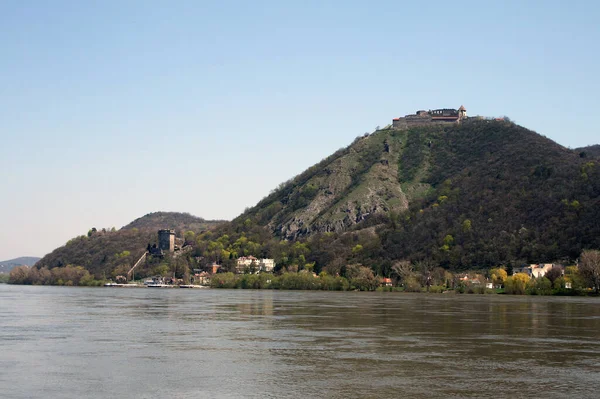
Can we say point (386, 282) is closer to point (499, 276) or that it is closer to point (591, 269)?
point (499, 276)

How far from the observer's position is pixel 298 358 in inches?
1682

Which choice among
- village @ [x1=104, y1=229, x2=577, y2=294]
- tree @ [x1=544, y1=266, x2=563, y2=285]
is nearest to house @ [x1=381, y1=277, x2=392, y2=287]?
village @ [x1=104, y1=229, x2=577, y2=294]

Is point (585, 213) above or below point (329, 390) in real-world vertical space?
above

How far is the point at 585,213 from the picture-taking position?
177000 millimetres

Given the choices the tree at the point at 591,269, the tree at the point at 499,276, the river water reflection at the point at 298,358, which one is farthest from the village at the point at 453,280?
the river water reflection at the point at 298,358

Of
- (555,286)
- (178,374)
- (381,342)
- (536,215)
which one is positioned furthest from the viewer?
(536,215)

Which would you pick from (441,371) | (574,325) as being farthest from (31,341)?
(574,325)

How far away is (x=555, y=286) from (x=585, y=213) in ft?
128

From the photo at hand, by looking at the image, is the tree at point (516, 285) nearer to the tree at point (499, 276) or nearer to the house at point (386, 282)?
the tree at point (499, 276)

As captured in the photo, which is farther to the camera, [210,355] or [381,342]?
[381,342]

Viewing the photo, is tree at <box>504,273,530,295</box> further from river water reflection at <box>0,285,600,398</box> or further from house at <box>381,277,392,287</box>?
river water reflection at <box>0,285,600,398</box>

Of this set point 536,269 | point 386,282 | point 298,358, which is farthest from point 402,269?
point 298,358

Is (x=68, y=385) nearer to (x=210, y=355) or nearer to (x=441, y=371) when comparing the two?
(x=210, y=355)

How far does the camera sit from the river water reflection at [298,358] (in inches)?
1310
